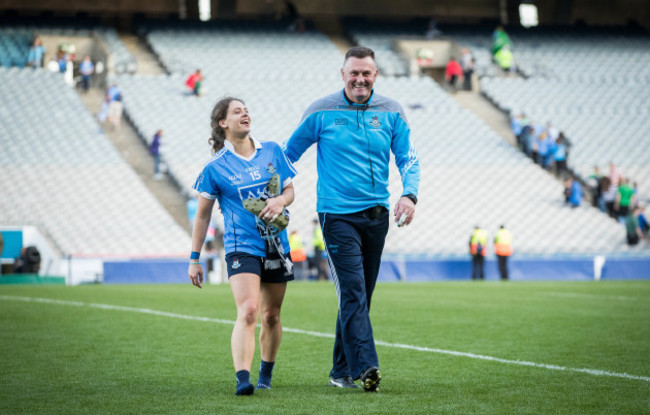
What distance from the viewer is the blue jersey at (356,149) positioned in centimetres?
634

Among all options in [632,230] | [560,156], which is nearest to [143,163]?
[560,156]

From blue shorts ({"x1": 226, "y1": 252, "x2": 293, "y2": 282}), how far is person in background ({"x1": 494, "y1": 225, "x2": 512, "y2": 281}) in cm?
1928

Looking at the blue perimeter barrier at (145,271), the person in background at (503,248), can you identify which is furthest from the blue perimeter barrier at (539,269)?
the blue perimeter barrier at (145,271)

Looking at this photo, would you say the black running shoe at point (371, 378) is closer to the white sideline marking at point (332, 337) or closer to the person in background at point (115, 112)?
the white sideline marking at point (332, 337)

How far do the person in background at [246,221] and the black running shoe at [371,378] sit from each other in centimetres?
70

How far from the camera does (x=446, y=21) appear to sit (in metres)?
42.8

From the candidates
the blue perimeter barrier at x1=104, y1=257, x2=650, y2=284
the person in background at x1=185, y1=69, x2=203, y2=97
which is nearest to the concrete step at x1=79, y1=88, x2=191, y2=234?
the person in background at x1=185, y1=69, x2=203, y2=97

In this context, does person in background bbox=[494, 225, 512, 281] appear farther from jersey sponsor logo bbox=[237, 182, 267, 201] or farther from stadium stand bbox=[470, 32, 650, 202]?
jersey sponsor logo bbox=[237, 182, 267, 201]

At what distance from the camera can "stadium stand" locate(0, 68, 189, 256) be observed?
26.3 metres

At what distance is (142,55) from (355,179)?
3127 centimetres

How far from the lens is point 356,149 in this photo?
636 centimetres

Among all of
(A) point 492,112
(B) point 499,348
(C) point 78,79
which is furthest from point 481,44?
(B) point 499,348

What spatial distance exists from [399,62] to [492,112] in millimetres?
4527

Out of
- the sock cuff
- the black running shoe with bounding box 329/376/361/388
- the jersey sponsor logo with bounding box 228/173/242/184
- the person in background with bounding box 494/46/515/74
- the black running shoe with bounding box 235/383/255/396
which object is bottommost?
the black running shoe with bounding box 329/376/361/388
